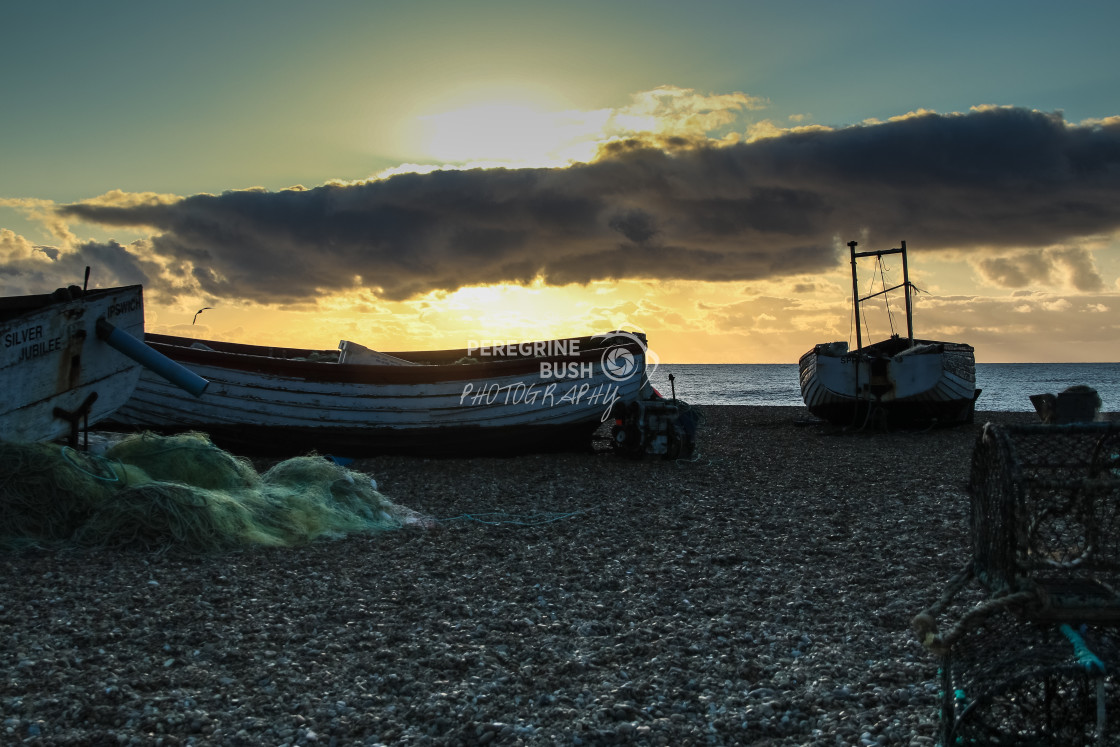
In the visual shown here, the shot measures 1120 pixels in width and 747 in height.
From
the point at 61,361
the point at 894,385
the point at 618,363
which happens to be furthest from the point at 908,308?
the point at 61,361

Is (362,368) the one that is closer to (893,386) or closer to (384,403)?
(384,403)

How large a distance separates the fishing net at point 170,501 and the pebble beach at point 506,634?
12.5 inches

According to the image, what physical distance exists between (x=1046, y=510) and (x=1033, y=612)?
2.73 ft

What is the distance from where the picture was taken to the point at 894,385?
68.0ft

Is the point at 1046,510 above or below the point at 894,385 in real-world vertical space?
below

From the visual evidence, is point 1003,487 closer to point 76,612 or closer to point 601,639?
point 601,639

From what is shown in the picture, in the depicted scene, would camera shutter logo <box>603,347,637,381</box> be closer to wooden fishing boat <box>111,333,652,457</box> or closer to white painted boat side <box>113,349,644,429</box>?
wooden fishing boat <box>111,333,652,457</box>

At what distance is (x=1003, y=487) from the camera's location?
11.7 ft

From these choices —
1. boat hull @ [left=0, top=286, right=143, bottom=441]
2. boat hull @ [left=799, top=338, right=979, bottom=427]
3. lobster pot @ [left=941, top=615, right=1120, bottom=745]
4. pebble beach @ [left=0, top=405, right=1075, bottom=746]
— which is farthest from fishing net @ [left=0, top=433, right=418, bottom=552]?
boat hull @ [left=799, top=338, right=979, bottom=427]

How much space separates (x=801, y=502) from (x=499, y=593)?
536 cm

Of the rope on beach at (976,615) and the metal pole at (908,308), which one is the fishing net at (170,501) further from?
the metal pole at (908,308)

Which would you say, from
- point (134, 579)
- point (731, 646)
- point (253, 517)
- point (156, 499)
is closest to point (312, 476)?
point (253, 517)

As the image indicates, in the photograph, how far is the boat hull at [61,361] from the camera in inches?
361

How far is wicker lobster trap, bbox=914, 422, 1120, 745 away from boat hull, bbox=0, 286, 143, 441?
9.64m
